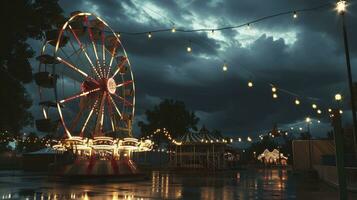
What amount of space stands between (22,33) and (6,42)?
963 millimetres

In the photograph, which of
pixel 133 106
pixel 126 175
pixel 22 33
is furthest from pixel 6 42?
pixel 133 106

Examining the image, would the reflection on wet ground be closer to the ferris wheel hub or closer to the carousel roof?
the ferris wheel hub

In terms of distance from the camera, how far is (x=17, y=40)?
43.3 ft

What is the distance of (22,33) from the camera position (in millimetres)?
13180

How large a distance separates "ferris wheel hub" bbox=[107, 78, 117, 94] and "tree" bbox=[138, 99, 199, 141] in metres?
39.3

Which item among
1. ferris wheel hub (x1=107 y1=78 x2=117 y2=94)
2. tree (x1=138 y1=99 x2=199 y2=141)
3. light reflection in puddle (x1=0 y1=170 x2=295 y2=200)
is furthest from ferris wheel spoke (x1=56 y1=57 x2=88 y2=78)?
tree (x1=138 y1=99 x2=199 y2=141)

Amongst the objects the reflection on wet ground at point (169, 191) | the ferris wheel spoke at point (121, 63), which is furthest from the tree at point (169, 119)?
the reflection on wet ground at point (169, 191)

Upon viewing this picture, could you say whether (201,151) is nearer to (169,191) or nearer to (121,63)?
(121,63)

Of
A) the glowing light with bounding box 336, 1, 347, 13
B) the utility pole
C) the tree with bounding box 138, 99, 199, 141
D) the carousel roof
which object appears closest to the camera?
the utility pole

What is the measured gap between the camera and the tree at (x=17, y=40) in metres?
12.2

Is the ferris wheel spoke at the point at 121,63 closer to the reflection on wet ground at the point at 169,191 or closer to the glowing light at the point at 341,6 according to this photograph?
the reflection on wet ground at the point at 169,191

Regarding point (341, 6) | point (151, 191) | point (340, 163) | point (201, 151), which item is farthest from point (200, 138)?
point (340, 163)

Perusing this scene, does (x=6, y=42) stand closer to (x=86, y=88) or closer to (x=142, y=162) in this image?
(x=86, y=88)

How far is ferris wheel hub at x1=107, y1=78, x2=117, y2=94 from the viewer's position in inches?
1451
